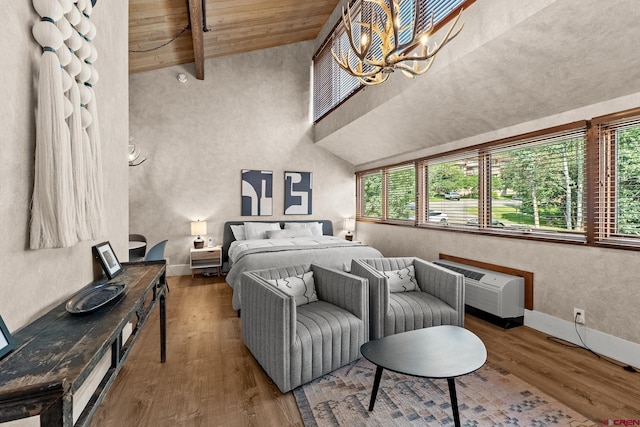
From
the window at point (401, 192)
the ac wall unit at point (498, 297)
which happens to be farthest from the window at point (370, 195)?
the ac wall unit at point (498, 297)

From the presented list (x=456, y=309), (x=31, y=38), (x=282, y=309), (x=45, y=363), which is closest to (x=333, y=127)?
(x=456, y=309)

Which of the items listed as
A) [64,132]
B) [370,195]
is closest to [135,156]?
[64,132]

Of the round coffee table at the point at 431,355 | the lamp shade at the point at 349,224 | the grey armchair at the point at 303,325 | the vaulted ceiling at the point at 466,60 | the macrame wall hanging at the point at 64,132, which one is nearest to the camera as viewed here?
the macrame wall hanging at the point at 64,132

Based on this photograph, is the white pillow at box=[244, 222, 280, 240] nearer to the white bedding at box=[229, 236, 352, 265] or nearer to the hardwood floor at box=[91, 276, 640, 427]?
the white bedding at box=[229, 236, 352, 265]

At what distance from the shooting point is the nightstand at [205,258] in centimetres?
501

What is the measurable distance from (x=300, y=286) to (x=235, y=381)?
2.70 feet

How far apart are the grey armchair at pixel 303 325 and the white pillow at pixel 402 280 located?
618 mm

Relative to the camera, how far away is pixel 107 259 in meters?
1.81

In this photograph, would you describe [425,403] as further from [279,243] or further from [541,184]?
[279,243]

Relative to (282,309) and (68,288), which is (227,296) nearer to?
(282,309)

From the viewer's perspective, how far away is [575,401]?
6.41ft

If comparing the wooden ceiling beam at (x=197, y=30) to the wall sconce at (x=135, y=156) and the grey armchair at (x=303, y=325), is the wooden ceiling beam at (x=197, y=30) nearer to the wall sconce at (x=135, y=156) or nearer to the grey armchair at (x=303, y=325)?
the wall sconce at (x=135, y=156)

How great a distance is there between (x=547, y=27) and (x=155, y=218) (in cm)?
548

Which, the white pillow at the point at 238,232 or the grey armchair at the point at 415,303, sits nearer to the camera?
the grey armchair at the point at 415,303
